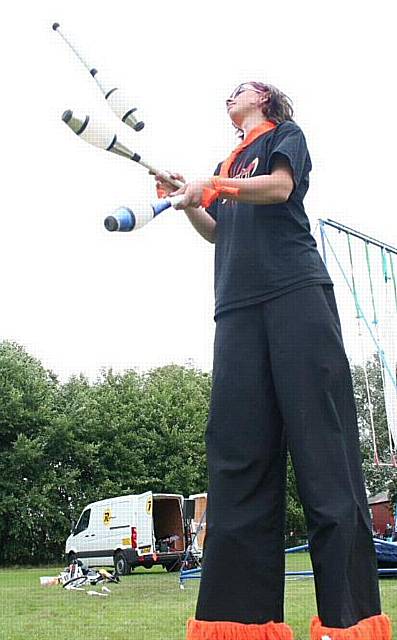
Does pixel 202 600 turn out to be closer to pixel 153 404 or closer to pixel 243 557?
pixel 243 557

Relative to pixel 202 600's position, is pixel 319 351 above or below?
Result: above

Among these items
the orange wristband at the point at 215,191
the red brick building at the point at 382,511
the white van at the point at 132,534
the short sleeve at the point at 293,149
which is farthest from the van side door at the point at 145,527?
the red brick building at the point at 382,511

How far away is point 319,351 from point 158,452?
23.8 meters

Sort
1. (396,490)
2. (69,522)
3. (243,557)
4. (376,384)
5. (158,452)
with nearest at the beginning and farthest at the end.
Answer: (243,557) → (69,522) → (158,452) → (376,384) → (396,490)

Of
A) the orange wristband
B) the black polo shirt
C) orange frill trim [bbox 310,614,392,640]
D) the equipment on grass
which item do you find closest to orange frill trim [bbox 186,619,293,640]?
orange frill trim [bbox 310,614,392,640]

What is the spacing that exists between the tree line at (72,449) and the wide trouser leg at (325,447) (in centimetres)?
2193

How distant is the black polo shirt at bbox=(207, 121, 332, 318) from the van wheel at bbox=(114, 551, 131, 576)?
15.0 metres

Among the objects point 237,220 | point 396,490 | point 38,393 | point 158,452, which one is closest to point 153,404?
point 158,452

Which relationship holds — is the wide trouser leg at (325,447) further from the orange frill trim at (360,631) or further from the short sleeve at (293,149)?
the short sleeve at (293,149)

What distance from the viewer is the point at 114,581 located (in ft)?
42.4

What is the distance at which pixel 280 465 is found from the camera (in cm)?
251

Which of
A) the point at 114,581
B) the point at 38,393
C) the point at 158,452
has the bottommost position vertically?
the point at 114,581

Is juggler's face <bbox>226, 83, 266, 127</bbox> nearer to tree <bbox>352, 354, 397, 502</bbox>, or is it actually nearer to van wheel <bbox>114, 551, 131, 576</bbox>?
van wheel <bbox>114, 551, 131, 576</bbox>

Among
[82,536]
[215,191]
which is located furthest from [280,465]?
[82,536]
